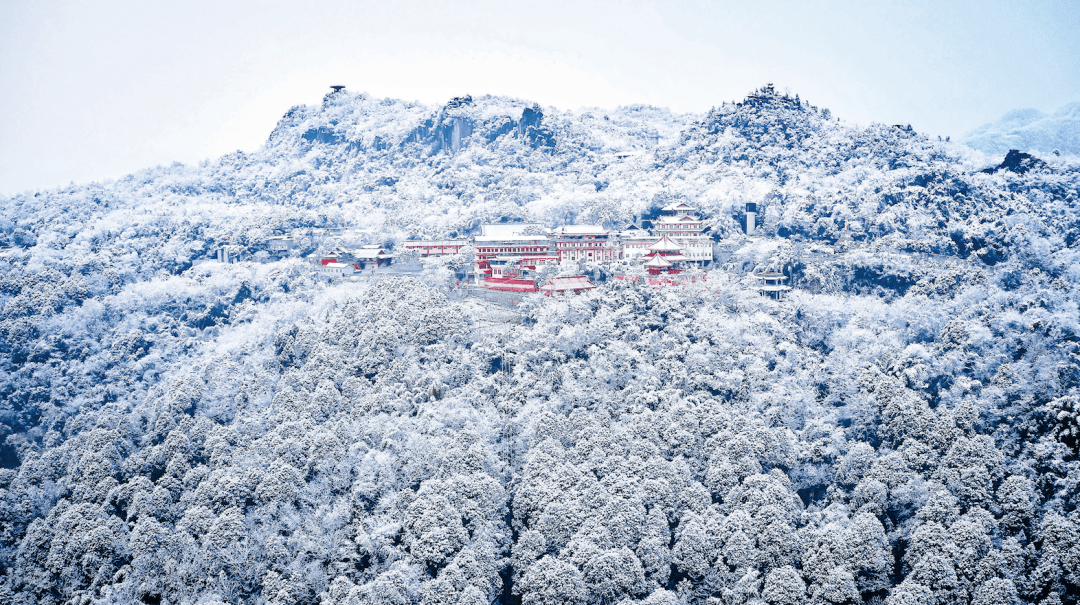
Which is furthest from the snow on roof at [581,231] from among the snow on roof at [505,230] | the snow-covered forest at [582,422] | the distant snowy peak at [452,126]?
the distant snowy peak at [452,126]

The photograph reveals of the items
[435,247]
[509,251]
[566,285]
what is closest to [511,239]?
[509,251]

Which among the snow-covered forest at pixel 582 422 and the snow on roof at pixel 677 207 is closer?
the snow-covered forest at pixel 582 422

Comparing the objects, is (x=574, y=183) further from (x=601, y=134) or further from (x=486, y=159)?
(x=601, y=134)

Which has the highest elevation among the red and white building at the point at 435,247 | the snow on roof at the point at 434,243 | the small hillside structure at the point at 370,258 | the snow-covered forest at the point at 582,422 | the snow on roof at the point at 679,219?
the snow on roof at the point at 679,219

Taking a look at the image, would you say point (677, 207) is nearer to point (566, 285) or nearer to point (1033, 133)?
point (566, 285)

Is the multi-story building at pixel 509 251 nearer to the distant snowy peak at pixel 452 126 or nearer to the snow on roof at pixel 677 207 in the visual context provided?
the snow on roof at pixel 677 207

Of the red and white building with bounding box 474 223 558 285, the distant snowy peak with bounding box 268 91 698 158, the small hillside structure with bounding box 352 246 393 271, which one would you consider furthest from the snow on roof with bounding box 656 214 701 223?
the distant snowy peak with bounding box 268 91 698 158
